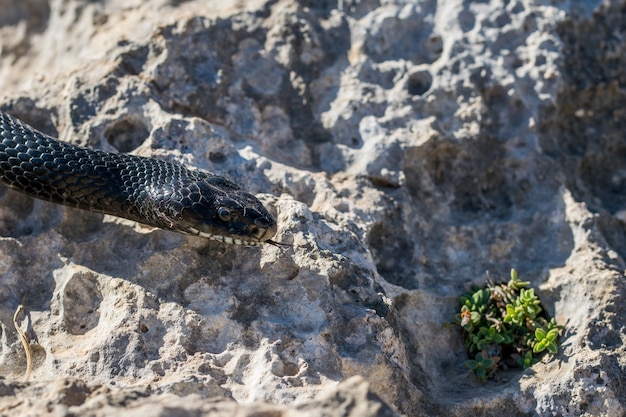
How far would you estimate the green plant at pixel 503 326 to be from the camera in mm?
4598

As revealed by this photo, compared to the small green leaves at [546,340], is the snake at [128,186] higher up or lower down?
higher up

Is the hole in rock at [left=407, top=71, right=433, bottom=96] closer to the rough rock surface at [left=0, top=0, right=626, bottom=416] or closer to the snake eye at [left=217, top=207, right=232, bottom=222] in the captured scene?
the rough rock surface at [left=0, top=0, right=626, bottom=416]

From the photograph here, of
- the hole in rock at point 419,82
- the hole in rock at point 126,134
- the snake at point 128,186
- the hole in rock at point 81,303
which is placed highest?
the hole in rock at point 419,82

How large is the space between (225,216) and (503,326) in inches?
71.7

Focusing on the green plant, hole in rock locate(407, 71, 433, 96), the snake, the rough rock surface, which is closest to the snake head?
the snake

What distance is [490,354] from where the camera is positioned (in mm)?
4680

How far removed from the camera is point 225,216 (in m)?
4.63

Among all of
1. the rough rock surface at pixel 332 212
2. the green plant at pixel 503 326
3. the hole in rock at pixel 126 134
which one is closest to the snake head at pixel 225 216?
the rough rock surface at pixel 332 212

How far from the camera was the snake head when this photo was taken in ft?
14.8

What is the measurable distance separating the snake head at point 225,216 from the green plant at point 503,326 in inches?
53.3

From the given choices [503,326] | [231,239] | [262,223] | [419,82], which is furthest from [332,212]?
[419,82]

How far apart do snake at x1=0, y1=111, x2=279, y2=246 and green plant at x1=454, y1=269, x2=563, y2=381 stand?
4.66ft

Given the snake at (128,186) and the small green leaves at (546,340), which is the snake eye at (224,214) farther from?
the small green leaves at (546,340)

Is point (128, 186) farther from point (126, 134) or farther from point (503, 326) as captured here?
point (503, 326)
